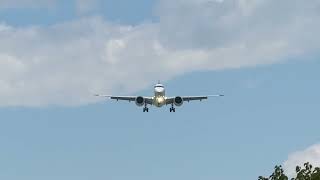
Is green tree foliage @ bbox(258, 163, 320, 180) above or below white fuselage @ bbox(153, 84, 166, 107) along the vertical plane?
below

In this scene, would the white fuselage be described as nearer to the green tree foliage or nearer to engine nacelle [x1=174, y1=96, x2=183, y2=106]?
engine nacelle [x1=174, y1=96, x2=183, y2=106]

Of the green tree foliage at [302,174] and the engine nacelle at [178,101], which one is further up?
the engine nacelle at [178,101]

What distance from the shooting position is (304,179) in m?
85.8

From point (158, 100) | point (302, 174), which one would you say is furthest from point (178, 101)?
point (302, 174)

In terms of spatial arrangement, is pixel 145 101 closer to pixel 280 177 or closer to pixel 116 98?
pixel 116 98

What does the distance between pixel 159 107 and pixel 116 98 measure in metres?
15.1

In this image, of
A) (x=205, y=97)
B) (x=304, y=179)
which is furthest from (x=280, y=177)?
(x=205, y=97)

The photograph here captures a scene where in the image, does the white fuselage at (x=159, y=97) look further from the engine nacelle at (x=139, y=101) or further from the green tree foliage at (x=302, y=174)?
the green tree foliage at (x=302, y=174)

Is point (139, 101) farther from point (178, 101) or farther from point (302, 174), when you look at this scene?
point (302, 174)

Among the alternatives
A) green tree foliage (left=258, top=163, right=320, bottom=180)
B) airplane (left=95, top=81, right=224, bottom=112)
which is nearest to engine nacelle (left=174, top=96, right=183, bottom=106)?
airplane (left=95, top=81, right=224, bottom=112)

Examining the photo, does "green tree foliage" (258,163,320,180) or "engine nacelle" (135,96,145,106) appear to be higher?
"engine nacelle" (135,96,145,106)

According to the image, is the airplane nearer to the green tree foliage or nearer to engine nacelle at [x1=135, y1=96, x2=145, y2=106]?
engine nacelle at [x1=135, y1=96, x2=145, y2=106]

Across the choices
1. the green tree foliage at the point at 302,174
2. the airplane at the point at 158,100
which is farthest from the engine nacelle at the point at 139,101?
the green tree foliage at the point at 302,174

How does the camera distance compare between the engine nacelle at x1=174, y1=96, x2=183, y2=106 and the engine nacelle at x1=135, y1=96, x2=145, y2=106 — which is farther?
the engine nacelle at x1=174, y1=96, x2=183, y2=106
